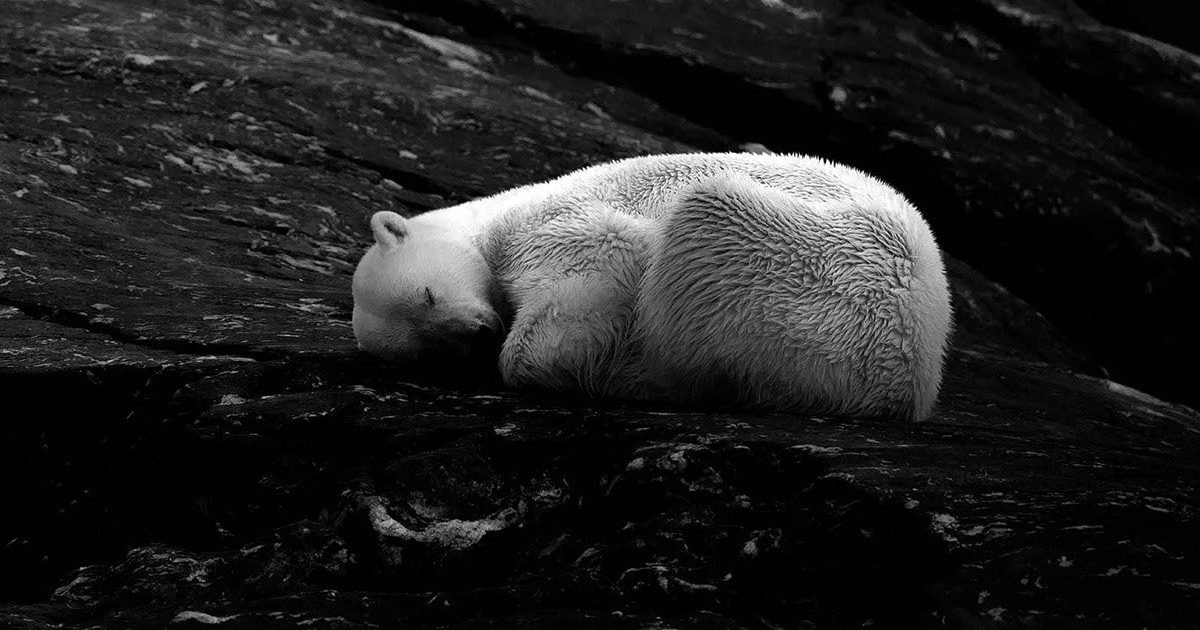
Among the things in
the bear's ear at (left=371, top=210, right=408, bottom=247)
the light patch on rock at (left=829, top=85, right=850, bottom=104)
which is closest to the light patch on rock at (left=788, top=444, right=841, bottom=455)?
the bear's ear at (left=371, top=210, right=408, bottom=247)

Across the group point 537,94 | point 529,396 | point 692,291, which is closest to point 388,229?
point 529,396

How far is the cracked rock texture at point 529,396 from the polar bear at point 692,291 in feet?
0.71

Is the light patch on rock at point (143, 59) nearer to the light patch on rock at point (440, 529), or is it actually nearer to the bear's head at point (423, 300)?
the bear's head at point (423, 300)

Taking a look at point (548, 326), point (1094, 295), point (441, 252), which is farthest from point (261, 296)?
point (1094, 295)

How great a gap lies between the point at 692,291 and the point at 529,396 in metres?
0.70

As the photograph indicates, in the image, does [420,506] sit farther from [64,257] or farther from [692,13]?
[692,13]

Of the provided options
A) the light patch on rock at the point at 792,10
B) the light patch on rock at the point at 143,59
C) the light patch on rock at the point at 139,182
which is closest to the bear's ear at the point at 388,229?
the light patch on rock at the point at 139,182

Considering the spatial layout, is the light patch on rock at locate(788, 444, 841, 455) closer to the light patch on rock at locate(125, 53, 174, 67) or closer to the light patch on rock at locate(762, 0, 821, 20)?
the light patch on rock at locate(125, 53, 174, 67)

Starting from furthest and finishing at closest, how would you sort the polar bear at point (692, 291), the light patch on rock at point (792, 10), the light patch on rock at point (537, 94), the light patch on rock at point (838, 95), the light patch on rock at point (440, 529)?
the light patch on rock at point (792, 10)
the light patch on rock at point (838, 95)
the light patch on rock at point (537, 94)
the polar bear at point (692, 291)
the light patch on rock at point (440, 529)

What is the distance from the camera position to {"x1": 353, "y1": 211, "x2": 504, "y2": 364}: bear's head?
14.4 feet

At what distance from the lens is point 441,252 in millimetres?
4535

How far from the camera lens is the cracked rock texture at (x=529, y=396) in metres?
2.98

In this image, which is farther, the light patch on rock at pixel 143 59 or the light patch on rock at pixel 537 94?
the light patch on rock at pixel 537 94

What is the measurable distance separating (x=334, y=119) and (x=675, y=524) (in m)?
5.52
